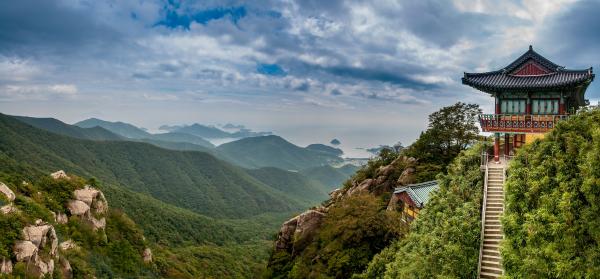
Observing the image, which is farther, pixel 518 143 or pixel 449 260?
pixel 518 143

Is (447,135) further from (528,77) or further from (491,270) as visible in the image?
(491,270)

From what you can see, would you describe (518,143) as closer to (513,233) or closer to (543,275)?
(513,233)

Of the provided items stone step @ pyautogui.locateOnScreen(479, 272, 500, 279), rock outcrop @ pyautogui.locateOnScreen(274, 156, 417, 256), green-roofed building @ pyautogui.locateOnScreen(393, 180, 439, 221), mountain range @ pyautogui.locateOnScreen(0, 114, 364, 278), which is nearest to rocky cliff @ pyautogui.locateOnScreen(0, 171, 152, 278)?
rock outcrop @ pyautogui.locateOnScreen(274, 156, 417, 256)

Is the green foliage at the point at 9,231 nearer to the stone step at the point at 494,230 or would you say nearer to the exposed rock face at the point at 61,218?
the exposed rock face at the point at 61,218

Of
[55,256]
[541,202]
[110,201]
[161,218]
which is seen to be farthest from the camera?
[161,218]

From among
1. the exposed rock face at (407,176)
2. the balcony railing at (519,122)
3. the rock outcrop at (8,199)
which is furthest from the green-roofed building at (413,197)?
the rock outcrop at (8,199)

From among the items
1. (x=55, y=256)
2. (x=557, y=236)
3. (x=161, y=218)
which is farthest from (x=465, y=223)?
(x=161, y=218)
